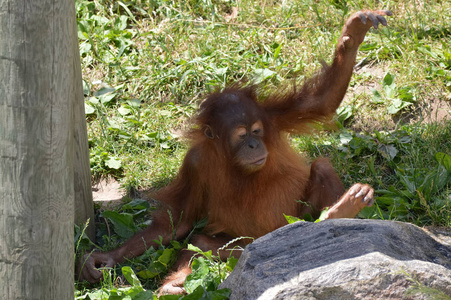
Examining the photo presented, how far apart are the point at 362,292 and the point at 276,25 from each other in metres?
3.87

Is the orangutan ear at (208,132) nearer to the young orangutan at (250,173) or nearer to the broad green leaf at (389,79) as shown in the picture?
the young orangutan at (250,173)

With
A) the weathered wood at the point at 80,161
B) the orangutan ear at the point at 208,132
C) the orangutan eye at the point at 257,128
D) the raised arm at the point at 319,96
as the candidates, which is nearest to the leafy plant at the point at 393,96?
the raised arm at the point at 319,96

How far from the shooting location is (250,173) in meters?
4.07

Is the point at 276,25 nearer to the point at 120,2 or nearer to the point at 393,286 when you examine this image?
the point at 120,2

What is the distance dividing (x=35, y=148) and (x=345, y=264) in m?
1.39

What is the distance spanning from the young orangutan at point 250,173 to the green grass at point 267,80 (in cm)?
27

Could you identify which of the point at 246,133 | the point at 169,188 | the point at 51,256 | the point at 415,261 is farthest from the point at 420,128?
the point at 51,256

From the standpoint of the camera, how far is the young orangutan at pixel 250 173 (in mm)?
3980

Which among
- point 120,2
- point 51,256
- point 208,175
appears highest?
point 120,2

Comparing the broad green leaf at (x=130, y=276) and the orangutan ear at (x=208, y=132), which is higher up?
the orangutan ear at (x=208, y=132)

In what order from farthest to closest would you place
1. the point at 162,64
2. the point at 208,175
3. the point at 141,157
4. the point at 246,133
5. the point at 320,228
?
1. the point at 162,64
2. the point at 141,157
3. the point at 208,175
4. the point at 246,133
5. the point at 320,228

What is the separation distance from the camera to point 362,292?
104 inches

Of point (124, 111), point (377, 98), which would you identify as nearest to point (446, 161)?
point (377, 98)

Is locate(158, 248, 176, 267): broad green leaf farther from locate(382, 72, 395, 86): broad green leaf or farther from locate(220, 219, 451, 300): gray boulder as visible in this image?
locate(382, 72, 395, 86): broad green leaf
